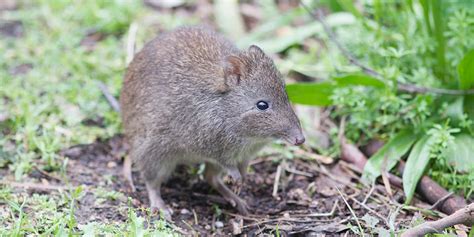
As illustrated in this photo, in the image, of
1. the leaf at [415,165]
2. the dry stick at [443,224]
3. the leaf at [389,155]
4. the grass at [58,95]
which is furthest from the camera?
the leaf at [389,155]

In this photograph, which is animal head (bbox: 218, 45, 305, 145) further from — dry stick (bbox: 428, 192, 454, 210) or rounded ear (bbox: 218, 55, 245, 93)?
dry stick (bbox: 428, 192, 454, 210)

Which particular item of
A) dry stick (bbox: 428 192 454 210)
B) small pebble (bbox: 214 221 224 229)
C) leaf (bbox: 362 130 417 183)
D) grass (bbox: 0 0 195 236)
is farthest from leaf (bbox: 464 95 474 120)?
grass (bbox: 0 0 195 236)

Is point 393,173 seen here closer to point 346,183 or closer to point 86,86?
point 346,183

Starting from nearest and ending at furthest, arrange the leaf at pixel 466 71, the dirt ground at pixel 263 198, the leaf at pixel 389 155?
1. the dirt ground at pixel 263 198
2. the leaf at pixel 466 71
3. the leaf at pixel 389 155

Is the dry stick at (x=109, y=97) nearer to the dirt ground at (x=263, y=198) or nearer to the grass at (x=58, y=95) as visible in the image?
the grass at (x=58, y=95)

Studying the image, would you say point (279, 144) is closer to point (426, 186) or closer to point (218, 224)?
point (218, 224)

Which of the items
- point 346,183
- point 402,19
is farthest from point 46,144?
point 402,19

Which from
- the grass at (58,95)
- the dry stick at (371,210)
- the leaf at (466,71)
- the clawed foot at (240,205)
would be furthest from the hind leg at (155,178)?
the leaf at (466,71)
